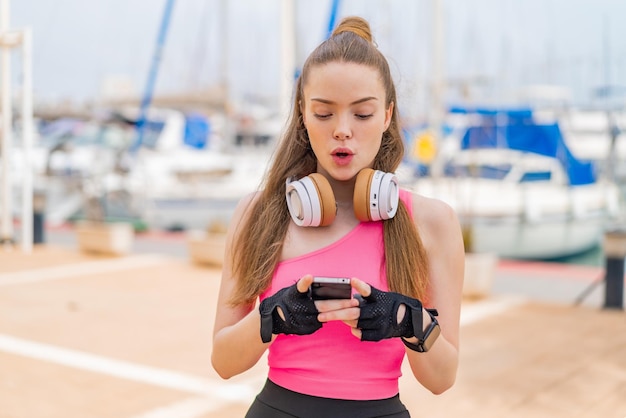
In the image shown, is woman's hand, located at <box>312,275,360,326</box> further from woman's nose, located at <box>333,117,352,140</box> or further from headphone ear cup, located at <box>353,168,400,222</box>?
woman's nose, located at <box>333,117,352,140</box>

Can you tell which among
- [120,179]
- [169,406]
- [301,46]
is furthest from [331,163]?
[120,179]

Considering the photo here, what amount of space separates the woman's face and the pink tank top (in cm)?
16

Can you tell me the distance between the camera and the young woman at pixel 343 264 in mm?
1688

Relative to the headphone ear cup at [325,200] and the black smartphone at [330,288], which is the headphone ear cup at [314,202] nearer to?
the headphone ear cup at [325,200]

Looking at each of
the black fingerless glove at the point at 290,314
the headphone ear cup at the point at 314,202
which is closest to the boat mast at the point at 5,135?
the headphone ear cup at the point at 314,202

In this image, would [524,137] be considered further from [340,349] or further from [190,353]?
[340,349]

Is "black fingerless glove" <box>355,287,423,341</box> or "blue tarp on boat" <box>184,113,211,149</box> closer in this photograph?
"black fingerless glove" <box>355,287,423,341</box>

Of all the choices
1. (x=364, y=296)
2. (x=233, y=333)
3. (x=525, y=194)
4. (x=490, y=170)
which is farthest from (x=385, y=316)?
(x=490, y=170)

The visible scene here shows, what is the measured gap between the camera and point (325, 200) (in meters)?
1.73

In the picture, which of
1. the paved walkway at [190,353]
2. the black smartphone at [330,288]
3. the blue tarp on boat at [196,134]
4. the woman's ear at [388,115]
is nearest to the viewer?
the black smartphone at [330,288]

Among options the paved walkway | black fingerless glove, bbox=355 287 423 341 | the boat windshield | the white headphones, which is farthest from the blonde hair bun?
the boat windshield

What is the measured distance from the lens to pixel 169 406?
490 centimetres

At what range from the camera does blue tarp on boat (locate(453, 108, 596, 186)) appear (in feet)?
52.7

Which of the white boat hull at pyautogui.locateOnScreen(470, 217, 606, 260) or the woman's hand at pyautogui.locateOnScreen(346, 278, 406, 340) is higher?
the woman's hand at pyautogui.locateOnScreen(346, 278, 406, 340)
